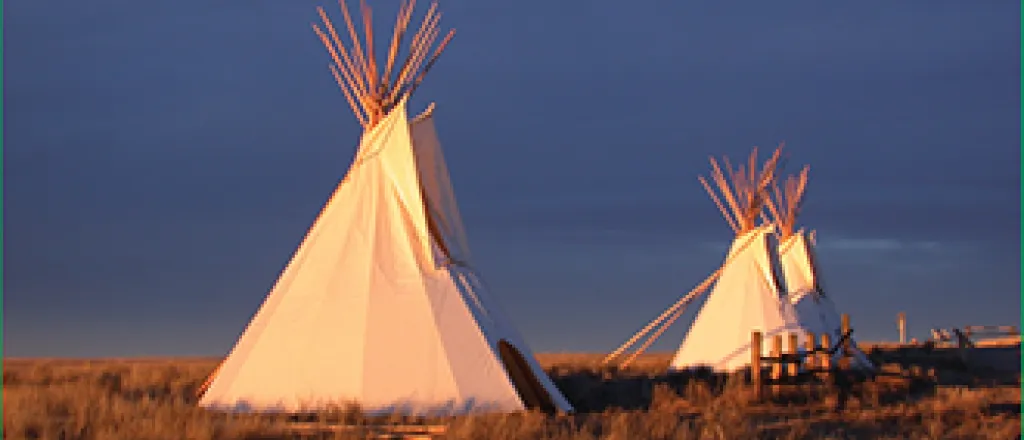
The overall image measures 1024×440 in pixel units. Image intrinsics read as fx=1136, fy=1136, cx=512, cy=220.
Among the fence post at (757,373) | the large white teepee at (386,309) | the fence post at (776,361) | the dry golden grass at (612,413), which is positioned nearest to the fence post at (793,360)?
the fence post at (776,361)

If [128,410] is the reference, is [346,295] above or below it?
above

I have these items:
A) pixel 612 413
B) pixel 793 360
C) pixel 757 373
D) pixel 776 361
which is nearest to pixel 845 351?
pixel 793 360

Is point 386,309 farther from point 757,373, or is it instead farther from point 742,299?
point 742,299

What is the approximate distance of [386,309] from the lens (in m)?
12.9

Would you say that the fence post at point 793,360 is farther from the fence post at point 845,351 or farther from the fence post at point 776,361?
the fence post at point 845,351

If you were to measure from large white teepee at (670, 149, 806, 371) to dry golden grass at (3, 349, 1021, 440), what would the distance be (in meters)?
3.16

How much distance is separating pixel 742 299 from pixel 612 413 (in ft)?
30.8

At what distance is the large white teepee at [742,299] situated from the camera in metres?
21.3

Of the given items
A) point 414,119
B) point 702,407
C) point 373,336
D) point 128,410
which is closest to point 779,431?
point 702,407

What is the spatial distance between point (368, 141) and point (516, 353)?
318 centimetres

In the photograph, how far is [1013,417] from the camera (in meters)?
13.6

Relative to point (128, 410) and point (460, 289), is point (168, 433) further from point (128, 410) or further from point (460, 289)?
point (460, 289)

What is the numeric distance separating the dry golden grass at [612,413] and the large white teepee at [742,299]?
3.16 m

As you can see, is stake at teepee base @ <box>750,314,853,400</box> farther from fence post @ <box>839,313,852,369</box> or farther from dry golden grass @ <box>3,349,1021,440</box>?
dry golden grass @ <box>3,349,1021,440</box>
